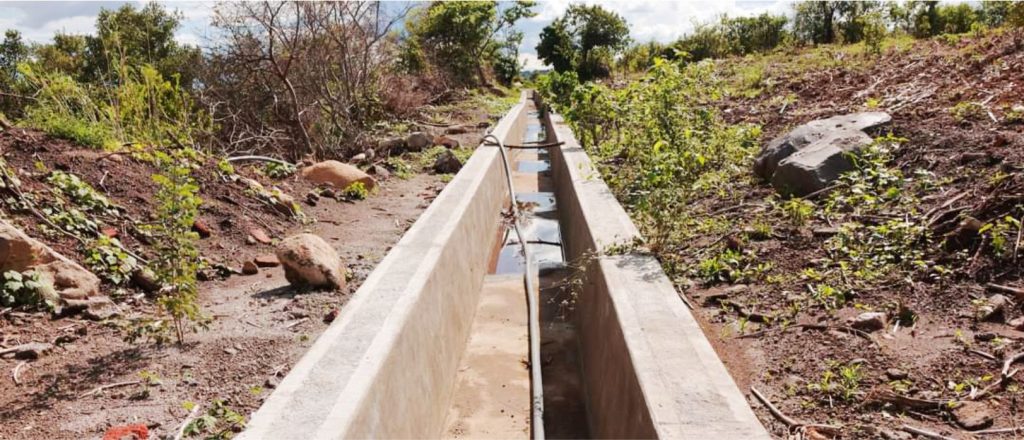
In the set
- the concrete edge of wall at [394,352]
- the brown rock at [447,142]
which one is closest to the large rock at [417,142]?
the brown rock at [447,142]

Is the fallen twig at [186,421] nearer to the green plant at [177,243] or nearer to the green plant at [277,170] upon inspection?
the green plant at [177,243]

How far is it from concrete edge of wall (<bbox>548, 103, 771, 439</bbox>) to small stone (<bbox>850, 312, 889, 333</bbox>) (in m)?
0.81

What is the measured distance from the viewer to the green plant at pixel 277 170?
812 cm

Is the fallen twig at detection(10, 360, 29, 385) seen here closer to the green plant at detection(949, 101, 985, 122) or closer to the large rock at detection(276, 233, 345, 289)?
the large rock at detection(276, 233, 345, 289)

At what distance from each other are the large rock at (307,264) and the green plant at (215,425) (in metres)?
1.78

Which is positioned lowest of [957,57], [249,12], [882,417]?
[882,417]

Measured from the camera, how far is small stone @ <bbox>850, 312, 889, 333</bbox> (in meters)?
3.29

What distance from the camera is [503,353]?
5.07 metres

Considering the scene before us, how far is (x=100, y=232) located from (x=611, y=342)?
12.0ft

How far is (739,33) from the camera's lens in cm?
2939

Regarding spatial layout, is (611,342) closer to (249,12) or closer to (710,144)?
(710,144)

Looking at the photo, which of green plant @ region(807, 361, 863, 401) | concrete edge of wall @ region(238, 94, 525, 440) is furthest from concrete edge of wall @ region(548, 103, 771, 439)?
concrete edge of wall @ region(238, 94, 525, 440)

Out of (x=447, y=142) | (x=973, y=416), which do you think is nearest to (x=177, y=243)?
(x=973, y=416)

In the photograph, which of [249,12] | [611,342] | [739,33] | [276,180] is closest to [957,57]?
[611,342]
